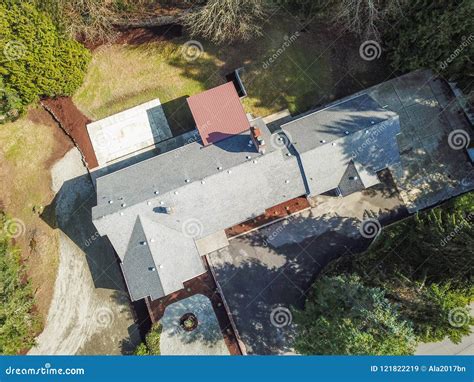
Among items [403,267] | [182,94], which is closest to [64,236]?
[182,94]

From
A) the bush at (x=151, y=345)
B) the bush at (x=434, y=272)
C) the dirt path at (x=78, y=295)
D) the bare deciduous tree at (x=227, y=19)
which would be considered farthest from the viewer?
the dirt path at (x=78, y=295)

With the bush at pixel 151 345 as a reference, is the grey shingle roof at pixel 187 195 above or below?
above

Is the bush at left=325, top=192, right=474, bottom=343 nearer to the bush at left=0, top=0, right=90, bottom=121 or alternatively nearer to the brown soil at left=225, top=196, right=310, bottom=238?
the brown soil at left=225, top=196, right=310, bottom=238

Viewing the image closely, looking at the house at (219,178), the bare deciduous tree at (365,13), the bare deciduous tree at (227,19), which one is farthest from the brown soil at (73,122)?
the bare deciduous tree at (365,13)

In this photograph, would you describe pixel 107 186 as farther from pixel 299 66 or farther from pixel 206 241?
pixel 299 66

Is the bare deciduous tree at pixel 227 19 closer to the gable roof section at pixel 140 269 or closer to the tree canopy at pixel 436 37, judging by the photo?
the tree canopy at pixel 436 37

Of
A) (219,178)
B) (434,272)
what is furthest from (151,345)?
(434,272)
